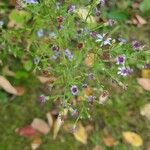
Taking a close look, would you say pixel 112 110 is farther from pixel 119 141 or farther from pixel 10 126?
pixel 10 126

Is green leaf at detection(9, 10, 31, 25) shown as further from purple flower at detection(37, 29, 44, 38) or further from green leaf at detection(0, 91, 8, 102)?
green leaf at detection(0, 91, 8, 102)

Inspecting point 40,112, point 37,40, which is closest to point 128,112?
point 40,112

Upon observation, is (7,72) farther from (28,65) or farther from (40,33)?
(40,33)

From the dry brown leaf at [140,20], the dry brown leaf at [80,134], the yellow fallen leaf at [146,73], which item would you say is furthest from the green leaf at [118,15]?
the dry brown leaf at [80,134]

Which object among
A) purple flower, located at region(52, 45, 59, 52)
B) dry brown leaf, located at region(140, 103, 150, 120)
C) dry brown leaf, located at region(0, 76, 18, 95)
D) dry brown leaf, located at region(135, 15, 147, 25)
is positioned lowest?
dry brown leaf, located at region(140, 103, 150, 120)

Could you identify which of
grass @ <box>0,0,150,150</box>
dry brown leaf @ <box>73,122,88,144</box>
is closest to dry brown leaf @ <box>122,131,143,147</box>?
grass @ <box>0,0,150,150</box>

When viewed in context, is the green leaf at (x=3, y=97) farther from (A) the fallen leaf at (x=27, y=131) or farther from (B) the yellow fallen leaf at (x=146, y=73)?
(B) the yellow fallen leaf at (x=146, y=73)
